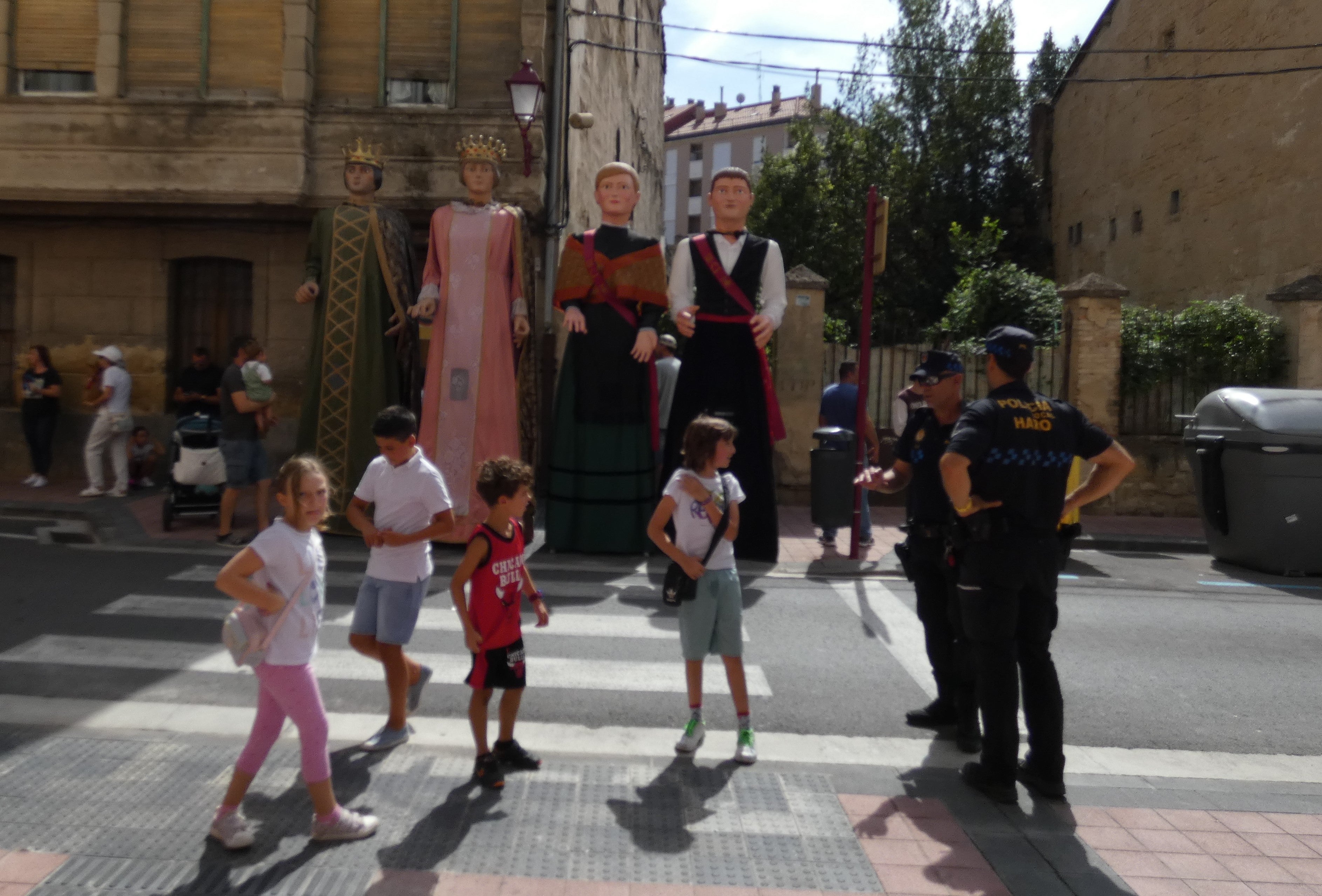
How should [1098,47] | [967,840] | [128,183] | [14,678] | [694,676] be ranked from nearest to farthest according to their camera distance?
1. [967,840]
2. [694,676]
3. [14,678]
4. [128,183]
5. [1098,47]

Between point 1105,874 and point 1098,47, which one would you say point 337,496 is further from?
point 1098,47

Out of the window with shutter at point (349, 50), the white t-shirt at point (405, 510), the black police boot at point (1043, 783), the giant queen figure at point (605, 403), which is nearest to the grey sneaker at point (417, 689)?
the white t-shirt at point (405, 510)

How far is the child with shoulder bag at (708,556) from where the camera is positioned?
15.3 feet

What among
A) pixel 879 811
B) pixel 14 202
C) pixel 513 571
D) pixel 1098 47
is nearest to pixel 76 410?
pixel 14 202

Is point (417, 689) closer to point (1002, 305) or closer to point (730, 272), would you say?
point (730, 272)

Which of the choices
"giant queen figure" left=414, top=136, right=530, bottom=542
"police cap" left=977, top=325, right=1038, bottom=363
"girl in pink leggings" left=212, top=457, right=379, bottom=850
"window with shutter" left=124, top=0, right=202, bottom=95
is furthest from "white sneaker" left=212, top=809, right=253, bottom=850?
"window with shutter" left=124, top=0, right=202, bottom=95

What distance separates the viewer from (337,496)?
31.3 feet

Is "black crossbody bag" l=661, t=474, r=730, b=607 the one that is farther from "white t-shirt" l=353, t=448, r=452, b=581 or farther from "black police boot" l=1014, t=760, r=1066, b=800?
"black police boot" l=1014, t=760, r=1066, b=800

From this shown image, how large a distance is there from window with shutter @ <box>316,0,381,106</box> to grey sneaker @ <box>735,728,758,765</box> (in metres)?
9.47

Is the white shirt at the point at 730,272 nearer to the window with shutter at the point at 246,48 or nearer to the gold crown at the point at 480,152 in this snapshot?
the gold crown at the point at 480,152

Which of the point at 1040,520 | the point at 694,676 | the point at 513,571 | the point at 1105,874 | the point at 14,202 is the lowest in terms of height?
the point at 1105,874

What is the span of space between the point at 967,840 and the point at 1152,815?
804mm

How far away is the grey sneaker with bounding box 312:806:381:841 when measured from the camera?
369 centimetres

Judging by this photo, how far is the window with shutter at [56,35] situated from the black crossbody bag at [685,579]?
10842 mm
